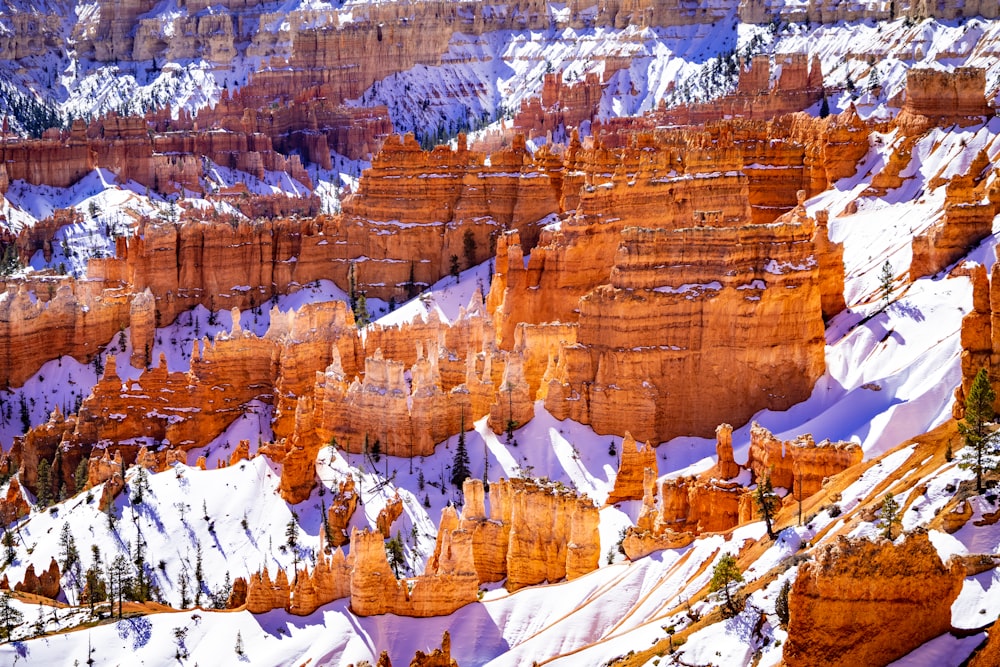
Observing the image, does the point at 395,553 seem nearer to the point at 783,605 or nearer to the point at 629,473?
the point at 629,473

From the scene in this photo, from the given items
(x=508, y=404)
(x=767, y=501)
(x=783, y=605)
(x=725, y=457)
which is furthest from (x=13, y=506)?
(x=783, y=605)

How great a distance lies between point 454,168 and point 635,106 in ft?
224

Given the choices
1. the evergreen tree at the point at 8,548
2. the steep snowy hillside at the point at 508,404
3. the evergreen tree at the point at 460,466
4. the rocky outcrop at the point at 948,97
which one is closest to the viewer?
the steep snowy hillside at the point at 508,404

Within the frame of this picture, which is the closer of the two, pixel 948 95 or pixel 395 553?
pixel 395 553

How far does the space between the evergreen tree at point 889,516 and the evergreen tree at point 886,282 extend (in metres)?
25.4

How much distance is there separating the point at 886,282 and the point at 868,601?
3367cm

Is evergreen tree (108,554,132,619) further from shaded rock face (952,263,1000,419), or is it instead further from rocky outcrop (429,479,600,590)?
shaded rock face (952,263,1000,419)

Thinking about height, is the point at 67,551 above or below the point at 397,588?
below

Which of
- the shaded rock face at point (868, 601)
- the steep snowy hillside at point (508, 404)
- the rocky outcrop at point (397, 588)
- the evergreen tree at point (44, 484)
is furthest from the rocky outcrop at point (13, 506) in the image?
the shaded rock face at point (868, 601)

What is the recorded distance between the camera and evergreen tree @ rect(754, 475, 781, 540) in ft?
121

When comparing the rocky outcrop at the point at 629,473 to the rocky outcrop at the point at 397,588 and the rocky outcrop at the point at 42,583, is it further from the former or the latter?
the rocky outcrop at the point at 42,583

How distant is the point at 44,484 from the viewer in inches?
2623

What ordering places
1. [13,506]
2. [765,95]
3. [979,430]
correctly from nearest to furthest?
[979,430], [13,506], [765,95]

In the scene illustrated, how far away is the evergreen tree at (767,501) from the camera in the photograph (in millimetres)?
36806
